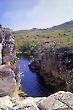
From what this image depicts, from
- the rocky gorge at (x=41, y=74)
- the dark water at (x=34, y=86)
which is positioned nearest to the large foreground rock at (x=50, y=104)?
the rocky gorge at (x=41, y=74)

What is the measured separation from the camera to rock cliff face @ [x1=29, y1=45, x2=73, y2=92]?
52.2 metres

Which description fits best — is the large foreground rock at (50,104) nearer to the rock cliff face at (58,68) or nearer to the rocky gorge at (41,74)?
the rocky gorge at (41,74)

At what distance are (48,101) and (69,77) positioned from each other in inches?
1441

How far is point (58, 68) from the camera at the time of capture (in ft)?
193

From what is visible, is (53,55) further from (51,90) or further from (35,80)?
(51,90)

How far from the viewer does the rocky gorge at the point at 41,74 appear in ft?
41.9

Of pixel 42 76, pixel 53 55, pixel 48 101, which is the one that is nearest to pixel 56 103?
pixel 48 101

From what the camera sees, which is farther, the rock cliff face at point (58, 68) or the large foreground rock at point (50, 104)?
the rock cliff face at point (58, 68)

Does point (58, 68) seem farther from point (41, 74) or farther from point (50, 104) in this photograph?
point (50, 104)

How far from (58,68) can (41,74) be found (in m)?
10.5

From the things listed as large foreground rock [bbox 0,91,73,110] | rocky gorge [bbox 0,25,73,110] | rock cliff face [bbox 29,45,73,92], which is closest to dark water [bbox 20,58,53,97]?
rock cliff face [bbox 29,45,73,92]

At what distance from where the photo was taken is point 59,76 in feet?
188

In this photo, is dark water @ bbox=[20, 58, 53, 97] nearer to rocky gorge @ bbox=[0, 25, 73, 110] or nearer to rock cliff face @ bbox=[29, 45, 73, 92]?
rock cliff face @ bbox=[29, 45, 73, 92]

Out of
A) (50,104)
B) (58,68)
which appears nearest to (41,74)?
(58,68)
